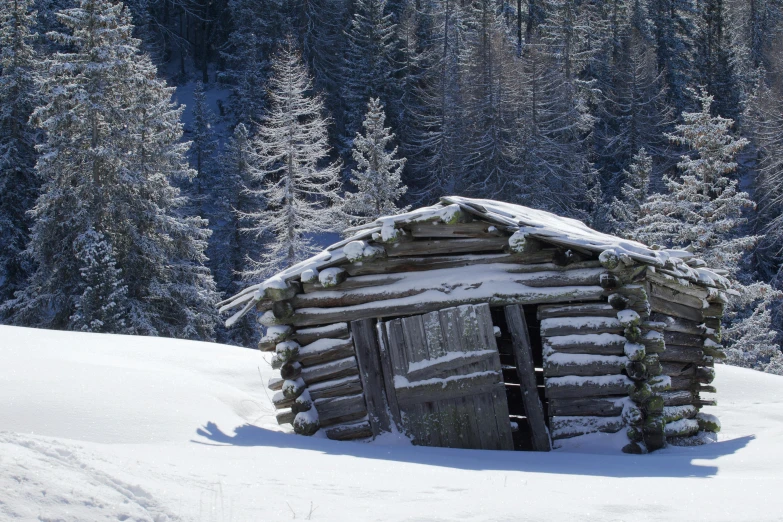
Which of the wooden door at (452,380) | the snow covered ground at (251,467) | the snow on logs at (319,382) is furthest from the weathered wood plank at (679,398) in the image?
the snow on logs at (319,382)

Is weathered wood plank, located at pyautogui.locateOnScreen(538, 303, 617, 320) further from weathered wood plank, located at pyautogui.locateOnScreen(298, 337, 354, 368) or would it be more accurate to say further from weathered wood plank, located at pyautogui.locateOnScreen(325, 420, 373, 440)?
weathered wood plank, located at pyautogui.locateOnScreen(325, 420, 373, 440)

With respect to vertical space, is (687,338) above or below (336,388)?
below

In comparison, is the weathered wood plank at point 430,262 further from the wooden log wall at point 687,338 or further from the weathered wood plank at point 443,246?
the wooden log wall at point 687,338

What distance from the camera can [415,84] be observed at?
171 ft

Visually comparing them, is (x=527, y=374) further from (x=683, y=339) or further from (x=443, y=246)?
(x=683, y=339)

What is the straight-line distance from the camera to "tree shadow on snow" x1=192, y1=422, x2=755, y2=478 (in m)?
6.57

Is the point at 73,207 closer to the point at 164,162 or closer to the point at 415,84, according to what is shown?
the point at 164,162

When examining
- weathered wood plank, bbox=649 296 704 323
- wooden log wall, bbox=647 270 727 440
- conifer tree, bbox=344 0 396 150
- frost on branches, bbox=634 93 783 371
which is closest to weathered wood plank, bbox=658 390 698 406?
wooden log wall, bbox=647 270 727 440

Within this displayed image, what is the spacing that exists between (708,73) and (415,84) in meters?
24.2

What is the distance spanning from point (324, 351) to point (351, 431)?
1.14 metres

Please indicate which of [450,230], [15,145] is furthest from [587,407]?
[15,145]

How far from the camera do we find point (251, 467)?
568 centimetres

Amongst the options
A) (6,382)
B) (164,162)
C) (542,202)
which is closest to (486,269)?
(6,382)

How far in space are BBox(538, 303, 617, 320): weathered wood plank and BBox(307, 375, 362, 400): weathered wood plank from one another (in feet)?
8.61
